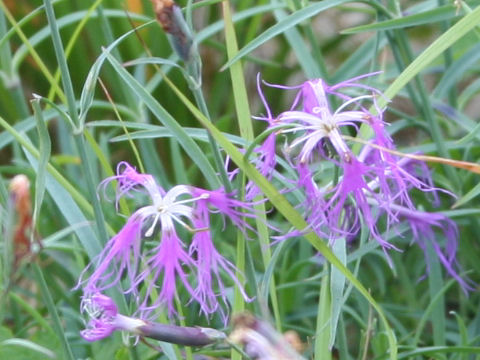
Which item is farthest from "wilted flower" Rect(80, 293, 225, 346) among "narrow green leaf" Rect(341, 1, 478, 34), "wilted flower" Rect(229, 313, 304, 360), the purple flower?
"narrow green leaf" Rect(341, 1, 478, 34)

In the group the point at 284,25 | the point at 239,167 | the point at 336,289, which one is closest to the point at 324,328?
the point at 336,289

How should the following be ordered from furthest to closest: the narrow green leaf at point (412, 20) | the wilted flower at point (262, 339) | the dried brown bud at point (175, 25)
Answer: the narrow green leaf at point (412, 20)
the dried brown bud at point (175, 25)
the wilted flower at point (262, 339)

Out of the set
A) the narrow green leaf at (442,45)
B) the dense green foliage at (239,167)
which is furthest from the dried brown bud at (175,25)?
the narrow green leaf at (442,45)

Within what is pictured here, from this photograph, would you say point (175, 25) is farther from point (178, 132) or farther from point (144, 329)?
point (144, 329)

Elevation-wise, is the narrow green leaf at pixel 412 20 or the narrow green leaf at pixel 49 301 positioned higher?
the narrow green leaf at pixel 412 20

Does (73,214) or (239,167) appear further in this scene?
(73,214)

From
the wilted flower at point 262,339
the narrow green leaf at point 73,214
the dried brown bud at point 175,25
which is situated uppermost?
the dried brown bud at point 175,25

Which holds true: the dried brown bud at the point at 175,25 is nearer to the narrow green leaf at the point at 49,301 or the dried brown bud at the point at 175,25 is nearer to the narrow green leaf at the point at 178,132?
the narrow green leaf at the point at 178,132

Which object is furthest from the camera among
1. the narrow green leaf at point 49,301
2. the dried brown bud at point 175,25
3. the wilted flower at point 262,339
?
the narrow green leaf at point 49,301

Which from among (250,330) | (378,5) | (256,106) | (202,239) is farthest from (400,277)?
(256,106)

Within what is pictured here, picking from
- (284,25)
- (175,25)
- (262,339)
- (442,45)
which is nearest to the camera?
(262,339)

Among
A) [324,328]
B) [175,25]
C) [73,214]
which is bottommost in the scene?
[324,328]
